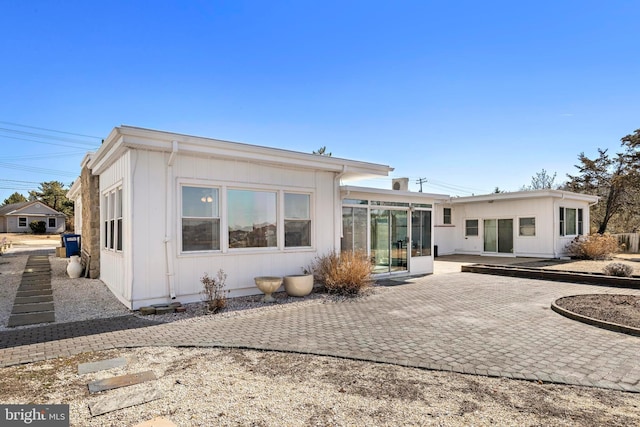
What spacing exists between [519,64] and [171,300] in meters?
11.5

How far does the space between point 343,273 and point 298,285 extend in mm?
1128

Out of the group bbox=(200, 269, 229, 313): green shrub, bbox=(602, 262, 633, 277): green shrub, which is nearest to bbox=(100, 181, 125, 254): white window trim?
bbox=(200, 269, 229, 313): green shrub

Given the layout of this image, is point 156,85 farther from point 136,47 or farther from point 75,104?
point 75,104

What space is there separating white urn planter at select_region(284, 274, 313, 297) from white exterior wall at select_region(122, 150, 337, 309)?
1.93ft

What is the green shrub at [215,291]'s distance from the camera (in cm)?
691

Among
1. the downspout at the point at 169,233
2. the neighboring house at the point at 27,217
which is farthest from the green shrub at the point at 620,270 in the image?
the neighboring house at the point at 27,217

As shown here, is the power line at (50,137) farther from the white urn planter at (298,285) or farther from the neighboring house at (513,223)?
the white urn planter at (298,285)

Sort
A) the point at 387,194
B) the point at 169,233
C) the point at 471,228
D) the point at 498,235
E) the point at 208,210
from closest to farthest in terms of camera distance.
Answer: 1. the point at 169,233
2. the point at 208,210
3. the point at 387,194
4. the point at 498,235
5. the point at 471,228

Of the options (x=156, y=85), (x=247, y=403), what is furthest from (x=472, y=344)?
(x=156, y=85)

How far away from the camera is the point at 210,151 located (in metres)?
7.44

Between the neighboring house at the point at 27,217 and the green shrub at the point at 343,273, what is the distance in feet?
145

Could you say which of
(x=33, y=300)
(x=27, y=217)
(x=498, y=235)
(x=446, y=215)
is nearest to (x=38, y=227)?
(x=27, y=217)

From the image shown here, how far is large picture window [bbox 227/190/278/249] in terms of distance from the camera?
816cm

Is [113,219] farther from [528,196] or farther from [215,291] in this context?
[528,196]
